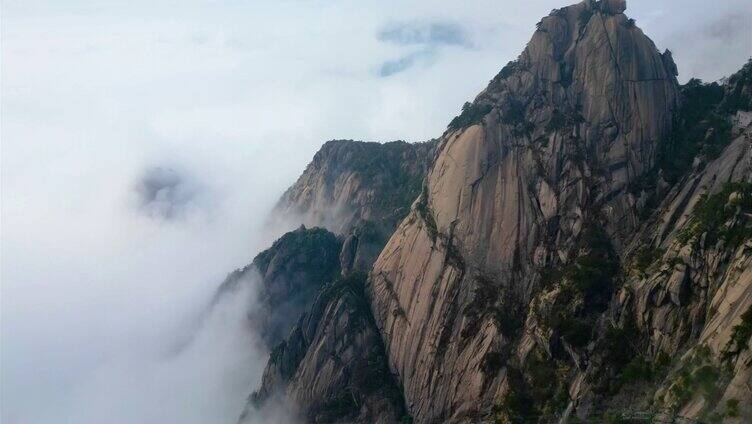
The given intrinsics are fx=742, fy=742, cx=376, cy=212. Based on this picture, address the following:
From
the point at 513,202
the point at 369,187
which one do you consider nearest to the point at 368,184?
the point at 369,187

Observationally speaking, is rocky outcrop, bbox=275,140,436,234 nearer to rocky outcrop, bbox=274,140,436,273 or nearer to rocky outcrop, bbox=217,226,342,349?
rocky outcrop, bbox=274,140,436,273

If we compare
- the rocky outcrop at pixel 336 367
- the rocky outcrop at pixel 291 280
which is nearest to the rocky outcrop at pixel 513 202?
the rocky outcrop at pixel 336 367

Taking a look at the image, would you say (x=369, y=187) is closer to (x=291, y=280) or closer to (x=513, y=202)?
(x=291, y=280)

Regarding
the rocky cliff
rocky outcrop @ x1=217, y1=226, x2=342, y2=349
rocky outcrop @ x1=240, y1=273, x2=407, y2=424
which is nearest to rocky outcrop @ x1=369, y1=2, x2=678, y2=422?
the rocky cliff

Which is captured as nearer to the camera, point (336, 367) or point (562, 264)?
point (562, 264)

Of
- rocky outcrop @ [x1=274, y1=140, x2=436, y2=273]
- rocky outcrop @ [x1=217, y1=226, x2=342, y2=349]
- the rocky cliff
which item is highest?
rocky outcrop @ [x1=274, y1=140, x2=436, y2=273]
